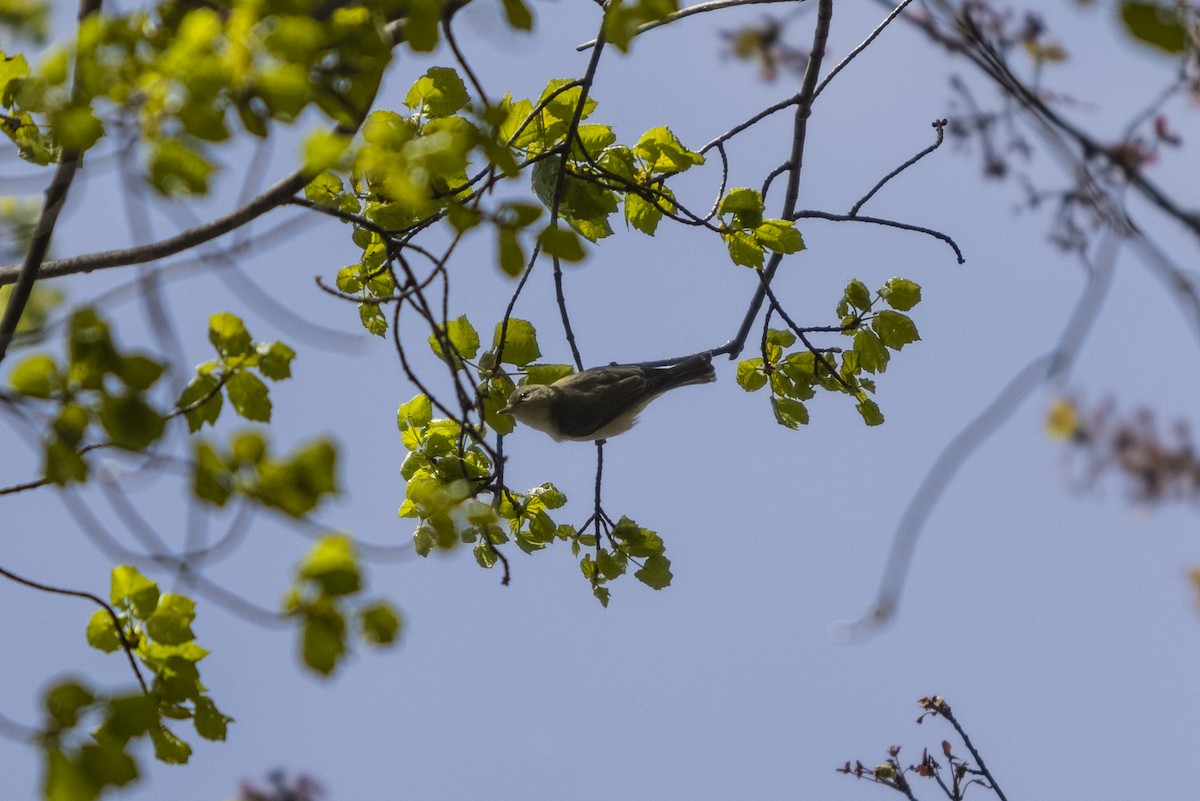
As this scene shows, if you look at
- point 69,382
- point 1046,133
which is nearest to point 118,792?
point 69,382

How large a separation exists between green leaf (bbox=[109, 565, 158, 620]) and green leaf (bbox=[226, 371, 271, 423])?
582 millimetres

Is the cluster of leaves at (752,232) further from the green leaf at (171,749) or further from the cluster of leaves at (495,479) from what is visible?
the green leaf at (171,749)

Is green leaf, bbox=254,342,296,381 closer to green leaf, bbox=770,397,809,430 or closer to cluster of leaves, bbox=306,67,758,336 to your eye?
cluster of leaves, bbox=306,67,758,336

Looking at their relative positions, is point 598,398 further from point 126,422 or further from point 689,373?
point 126,422

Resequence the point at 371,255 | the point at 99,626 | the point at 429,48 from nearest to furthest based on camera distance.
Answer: the point at 429,48 < the point at 99,626 < the point at 371,255

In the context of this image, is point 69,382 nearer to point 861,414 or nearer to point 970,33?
point 970,33

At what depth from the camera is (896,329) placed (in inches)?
180

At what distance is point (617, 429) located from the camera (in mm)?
6121

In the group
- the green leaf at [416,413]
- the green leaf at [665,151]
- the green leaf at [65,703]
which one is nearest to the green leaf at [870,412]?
the green leaf at [665,151]

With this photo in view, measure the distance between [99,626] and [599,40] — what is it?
246 cm

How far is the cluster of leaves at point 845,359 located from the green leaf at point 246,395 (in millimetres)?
2468

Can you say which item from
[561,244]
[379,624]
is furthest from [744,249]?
[379,624]

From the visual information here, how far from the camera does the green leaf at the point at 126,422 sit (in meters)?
2.26

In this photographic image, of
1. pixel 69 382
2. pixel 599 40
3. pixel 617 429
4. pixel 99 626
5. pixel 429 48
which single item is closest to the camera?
pixel 69 382
